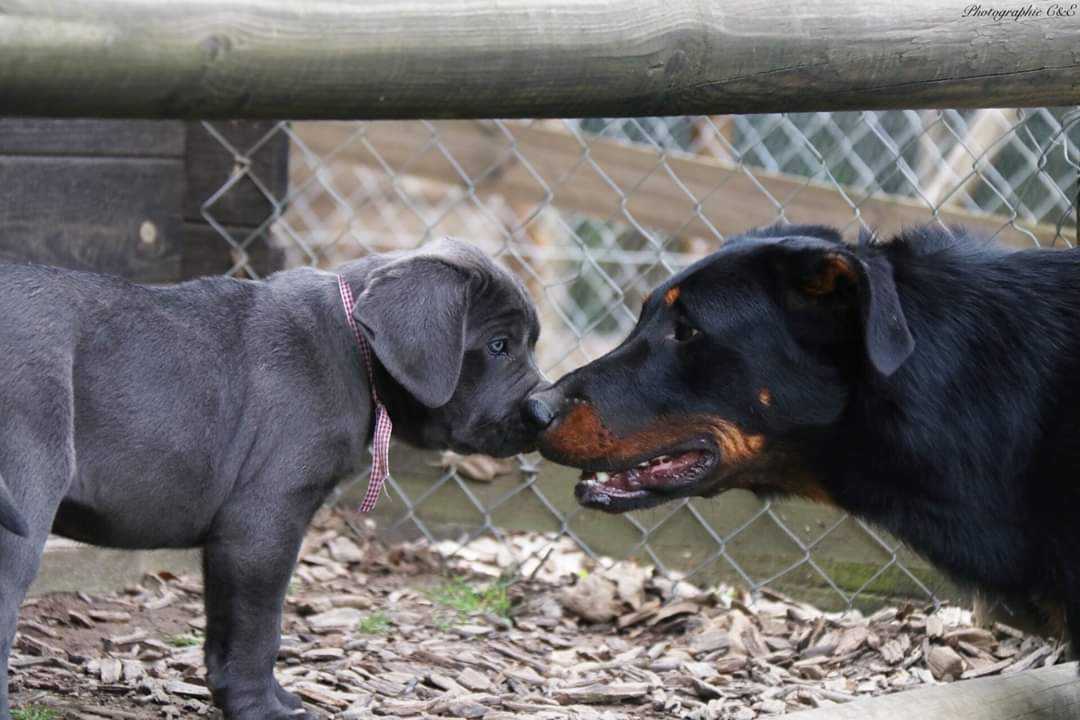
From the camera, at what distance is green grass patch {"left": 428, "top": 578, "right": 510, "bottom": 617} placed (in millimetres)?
4633

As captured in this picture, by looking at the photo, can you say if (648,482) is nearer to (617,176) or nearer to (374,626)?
(374,626)

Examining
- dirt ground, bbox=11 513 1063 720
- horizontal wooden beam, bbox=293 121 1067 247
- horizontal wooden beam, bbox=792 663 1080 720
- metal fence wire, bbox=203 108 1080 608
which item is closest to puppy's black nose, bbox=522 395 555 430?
dirt ground, bbox=11 513 1063 720

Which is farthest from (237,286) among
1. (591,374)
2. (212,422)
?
(591,374)

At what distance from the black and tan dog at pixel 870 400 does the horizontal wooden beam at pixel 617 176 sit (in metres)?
2.54

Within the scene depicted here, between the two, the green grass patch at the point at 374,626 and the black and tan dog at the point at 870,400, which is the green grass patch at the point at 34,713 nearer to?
the green grass patch at the point at 374,626

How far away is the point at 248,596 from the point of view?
3.21m

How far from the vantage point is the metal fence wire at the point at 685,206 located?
4.90m

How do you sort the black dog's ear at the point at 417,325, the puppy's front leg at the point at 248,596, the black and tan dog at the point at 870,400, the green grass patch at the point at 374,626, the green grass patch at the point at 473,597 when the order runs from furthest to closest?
the green grass patch at the point at 473,597 < the green grass patch at the point at 374,626 < the black dog's ear at the point at 417,325 < the puppy's front leg at the point at 248,596 < the black and tan dog at the point at 870,400

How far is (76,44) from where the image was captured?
199 cm

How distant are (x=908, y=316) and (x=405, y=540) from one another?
2797 mm

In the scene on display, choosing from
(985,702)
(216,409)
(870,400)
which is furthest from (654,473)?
(216,409)

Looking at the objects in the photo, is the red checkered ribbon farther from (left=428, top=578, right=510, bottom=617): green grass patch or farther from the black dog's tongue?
(left=428, top=578, right=510, bottom=617): green grass patch

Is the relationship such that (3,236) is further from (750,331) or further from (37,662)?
(750,331)

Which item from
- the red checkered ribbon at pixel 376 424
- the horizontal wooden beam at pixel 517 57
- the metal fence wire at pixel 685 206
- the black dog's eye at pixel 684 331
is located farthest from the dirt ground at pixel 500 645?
the horizontal wooden beam at pixel 517 57
